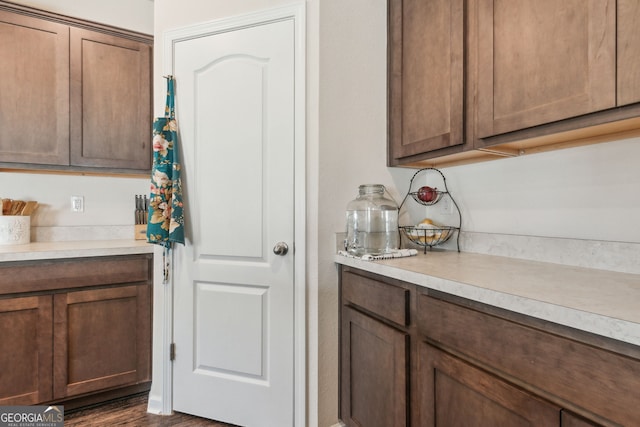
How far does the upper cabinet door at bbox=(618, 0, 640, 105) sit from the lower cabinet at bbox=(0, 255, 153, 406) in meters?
2.34

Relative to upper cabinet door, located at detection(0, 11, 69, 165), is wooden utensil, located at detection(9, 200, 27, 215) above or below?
below

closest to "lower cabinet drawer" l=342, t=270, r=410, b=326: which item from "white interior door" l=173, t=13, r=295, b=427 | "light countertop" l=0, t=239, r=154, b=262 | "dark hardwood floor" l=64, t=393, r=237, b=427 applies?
"white interior door" l=173, t=13, r=295, b=427

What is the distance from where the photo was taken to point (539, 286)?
1009mm

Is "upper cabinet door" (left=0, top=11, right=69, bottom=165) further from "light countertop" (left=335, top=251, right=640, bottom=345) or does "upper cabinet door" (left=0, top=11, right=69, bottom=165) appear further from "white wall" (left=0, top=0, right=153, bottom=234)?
"light countertop" (left=335, top=251, right=640, bottom=345)

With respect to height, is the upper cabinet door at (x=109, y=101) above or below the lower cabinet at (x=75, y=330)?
above

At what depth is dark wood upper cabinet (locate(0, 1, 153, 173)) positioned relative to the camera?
2.10 m

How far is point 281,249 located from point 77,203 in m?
1.76

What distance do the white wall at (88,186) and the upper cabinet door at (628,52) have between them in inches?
111

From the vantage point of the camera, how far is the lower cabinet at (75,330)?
1815 millimetres

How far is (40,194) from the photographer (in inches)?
93.9

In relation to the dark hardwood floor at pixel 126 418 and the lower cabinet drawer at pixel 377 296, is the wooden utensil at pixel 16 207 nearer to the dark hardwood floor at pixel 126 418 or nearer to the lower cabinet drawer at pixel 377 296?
the dark hardwood floor at pixel 126 418

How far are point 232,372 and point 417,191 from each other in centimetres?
142

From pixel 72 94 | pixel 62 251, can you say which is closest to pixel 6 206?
pixel 62 251

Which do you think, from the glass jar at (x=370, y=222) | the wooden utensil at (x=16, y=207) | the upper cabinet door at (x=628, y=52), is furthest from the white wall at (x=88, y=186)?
the upper cabinet door at (x=628, y=52)
